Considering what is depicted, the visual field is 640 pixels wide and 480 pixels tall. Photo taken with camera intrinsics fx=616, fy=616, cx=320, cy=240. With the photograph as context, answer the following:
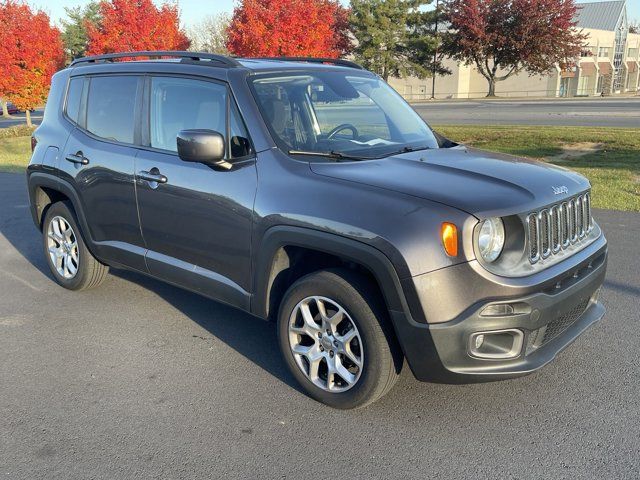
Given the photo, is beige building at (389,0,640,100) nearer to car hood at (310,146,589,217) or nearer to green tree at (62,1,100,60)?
green tree at (62,1,100,60)

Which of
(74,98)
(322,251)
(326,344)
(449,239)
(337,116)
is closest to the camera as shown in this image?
(449,239)

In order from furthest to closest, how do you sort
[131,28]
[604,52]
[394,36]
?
[604,52], [394,36], [131,28]

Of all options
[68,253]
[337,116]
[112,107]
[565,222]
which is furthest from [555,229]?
[68,253]

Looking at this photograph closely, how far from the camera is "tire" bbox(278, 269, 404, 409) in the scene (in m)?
3.24

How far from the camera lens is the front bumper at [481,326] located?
2969 mm

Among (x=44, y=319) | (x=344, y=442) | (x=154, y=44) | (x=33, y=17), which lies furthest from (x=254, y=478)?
(x=33, y=17)

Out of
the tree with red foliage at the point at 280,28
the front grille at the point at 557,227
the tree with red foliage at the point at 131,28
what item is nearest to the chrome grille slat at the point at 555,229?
the front grille at the point at 557,227

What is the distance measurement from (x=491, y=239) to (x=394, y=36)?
49.6 meters

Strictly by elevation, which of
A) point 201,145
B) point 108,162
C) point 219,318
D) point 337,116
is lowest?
point 219,318

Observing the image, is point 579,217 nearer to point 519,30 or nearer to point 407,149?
point 407,149

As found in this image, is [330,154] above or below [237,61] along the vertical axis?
below

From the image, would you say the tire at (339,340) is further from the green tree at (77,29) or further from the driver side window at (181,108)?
the green tree at (77,29)

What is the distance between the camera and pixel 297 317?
359cm

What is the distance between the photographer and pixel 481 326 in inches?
118
